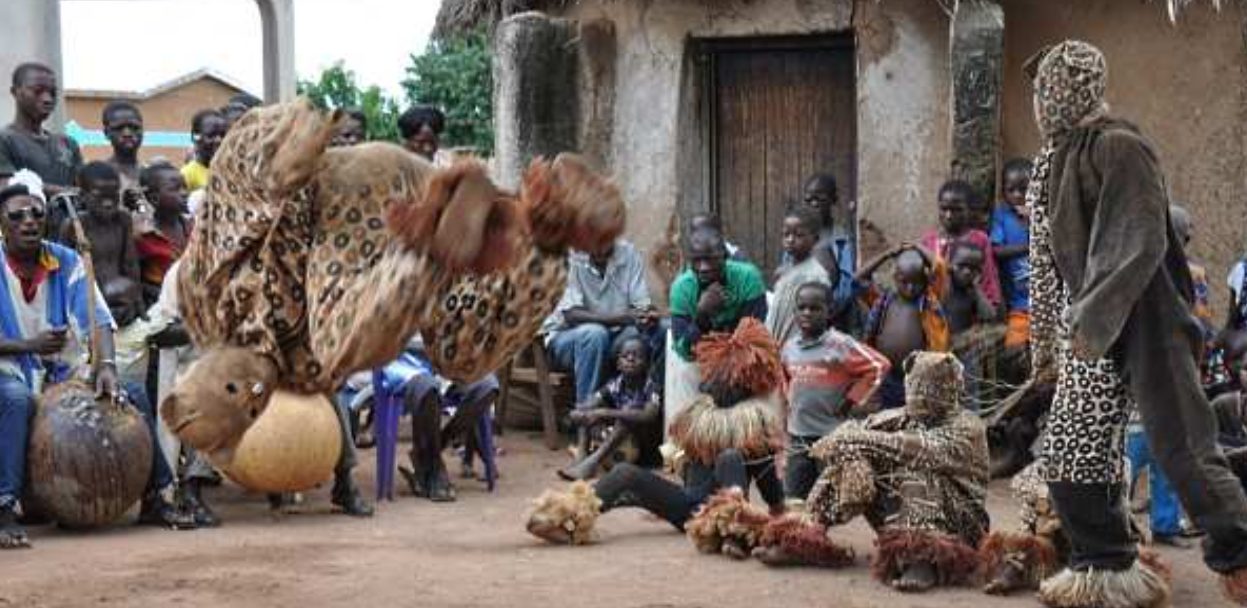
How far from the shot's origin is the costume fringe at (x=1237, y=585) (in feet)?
21.8

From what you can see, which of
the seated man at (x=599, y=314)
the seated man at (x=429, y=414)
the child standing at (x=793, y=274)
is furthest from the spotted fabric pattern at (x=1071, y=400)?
the seated man at (x=599, y=314)

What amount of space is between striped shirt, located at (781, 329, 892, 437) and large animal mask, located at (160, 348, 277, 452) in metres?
4.60

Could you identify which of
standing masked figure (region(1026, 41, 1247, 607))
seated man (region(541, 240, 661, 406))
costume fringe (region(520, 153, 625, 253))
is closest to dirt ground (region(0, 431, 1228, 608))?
standing masked figure (region(1026, 41, 1247, 607))

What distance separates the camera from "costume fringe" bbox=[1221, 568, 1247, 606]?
6.65 metres

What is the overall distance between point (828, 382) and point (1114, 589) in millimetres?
2604

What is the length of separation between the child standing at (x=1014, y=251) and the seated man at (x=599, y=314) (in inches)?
84.7

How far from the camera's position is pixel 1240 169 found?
1104cm

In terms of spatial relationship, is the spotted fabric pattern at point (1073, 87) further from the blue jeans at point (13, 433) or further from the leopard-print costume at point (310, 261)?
the blue jeans at point (13, 433)


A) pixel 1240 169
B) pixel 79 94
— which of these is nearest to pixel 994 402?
pixel 1240 169

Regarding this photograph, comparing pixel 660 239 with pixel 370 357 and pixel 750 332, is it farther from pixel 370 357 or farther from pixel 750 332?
pixel 370 357

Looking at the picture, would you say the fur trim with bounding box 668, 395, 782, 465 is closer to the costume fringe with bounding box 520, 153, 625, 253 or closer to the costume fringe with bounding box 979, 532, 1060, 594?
the costume fringe with bounding box 979, 532, 1060, 594

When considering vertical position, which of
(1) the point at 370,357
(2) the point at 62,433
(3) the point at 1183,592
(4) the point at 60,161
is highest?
(4) the point at 60,161

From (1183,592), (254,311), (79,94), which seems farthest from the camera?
(79,94)

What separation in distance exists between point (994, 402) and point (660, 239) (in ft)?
11.5
